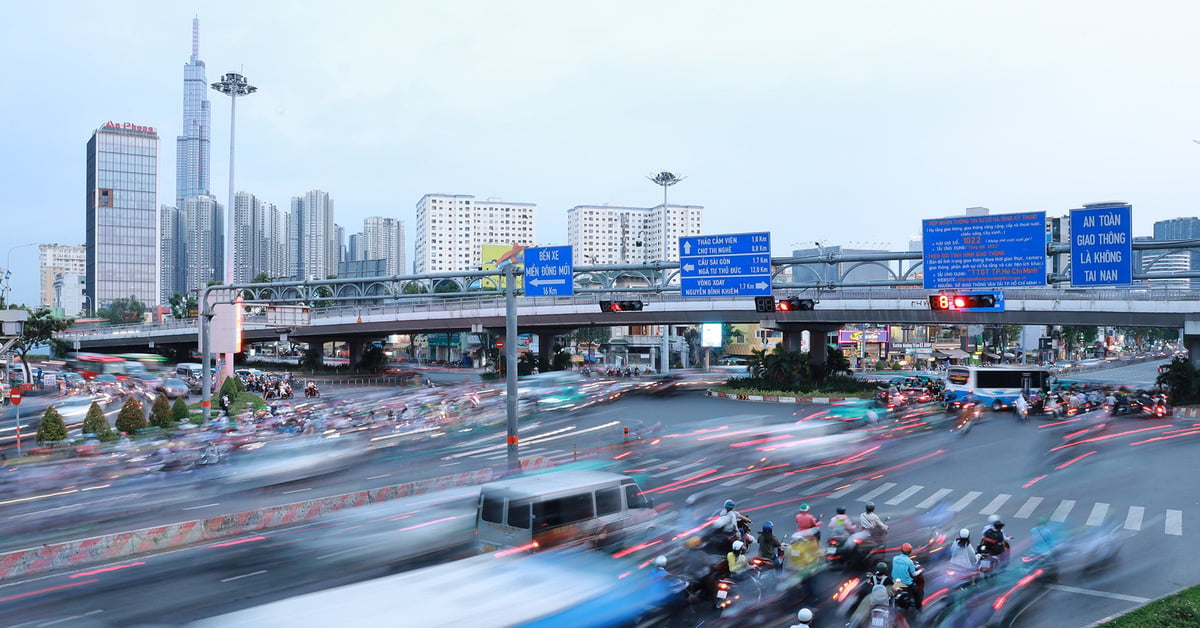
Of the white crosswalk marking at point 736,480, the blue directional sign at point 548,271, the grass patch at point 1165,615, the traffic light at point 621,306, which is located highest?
the blue directional sign at point 548,271

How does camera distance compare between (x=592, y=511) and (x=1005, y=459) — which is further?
(x=1005, y=459)

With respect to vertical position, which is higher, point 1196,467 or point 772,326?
point 772,326

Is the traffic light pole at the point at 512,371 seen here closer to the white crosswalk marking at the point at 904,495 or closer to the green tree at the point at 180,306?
the white crosswalk marking at the point at 904,495

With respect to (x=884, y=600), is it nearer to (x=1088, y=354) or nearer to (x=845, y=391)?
(x=845, y=391)

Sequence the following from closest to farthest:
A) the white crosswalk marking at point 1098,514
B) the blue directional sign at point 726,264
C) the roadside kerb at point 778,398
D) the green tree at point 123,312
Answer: the white crosswalk marking at point 1098,514, the blue directional sign at point 726,264, the roadside kerb at point 778,398, the green tree at point 123,312

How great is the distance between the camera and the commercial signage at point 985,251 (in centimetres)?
2216

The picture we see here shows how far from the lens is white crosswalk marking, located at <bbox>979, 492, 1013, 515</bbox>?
17.9 metres

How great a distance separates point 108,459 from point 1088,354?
155m

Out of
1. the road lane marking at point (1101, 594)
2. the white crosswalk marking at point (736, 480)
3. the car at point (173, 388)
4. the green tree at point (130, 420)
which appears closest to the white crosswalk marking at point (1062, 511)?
the road lane marking at point (1101, 594)

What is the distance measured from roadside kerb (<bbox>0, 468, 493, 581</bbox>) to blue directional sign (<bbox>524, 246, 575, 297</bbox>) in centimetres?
672

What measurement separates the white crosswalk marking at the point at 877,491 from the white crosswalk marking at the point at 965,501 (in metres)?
1.88

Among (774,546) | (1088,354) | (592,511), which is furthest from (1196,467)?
(1088,354)

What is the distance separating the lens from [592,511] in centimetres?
1315

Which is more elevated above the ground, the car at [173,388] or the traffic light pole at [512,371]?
the traffic light pole at [512,371]
